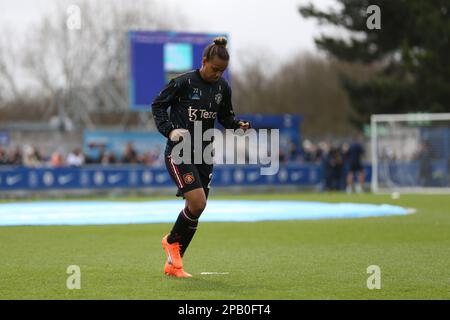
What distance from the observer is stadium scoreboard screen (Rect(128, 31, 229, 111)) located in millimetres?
34500

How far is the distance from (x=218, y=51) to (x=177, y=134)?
101 centimetres

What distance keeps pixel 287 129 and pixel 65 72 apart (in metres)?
26.3

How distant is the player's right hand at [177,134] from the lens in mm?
9070

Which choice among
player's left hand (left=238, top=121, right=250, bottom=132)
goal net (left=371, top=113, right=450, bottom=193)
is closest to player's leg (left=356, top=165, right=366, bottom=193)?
goal net (left=371, top=113, right=450, bottom=193)

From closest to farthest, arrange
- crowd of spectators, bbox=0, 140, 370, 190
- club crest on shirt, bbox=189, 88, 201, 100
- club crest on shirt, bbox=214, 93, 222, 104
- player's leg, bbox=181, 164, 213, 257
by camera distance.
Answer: player's leg, bbox=181, 164, 213, 257 < club crest on shirt, bbox=189, 88, 201, 100 < club crest on shirt, bbox=214, 93, 222, 104 < crowd of spectators, bbox=0, 140, 370, 190

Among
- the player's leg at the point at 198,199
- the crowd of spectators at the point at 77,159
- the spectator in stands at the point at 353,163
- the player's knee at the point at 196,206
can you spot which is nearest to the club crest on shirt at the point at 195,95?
the player's leg at the point at 198,199

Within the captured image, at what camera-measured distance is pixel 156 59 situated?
34656 millimetres

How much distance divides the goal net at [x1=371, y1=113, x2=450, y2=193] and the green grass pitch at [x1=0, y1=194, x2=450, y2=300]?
52.0 ft

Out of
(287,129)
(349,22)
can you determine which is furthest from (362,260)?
(349,22)

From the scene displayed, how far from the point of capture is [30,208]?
23.3 meters

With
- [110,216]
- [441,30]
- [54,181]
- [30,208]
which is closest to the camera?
[110,216]

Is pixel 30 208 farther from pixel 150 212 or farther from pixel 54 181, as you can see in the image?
pixel 54 181

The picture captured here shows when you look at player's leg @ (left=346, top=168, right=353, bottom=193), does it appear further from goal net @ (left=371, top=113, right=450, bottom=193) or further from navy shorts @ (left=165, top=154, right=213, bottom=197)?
navy shorts @ (left=165, top=154, right=213, bottom=197)

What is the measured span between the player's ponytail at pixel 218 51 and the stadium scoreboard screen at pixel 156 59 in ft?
82.5
